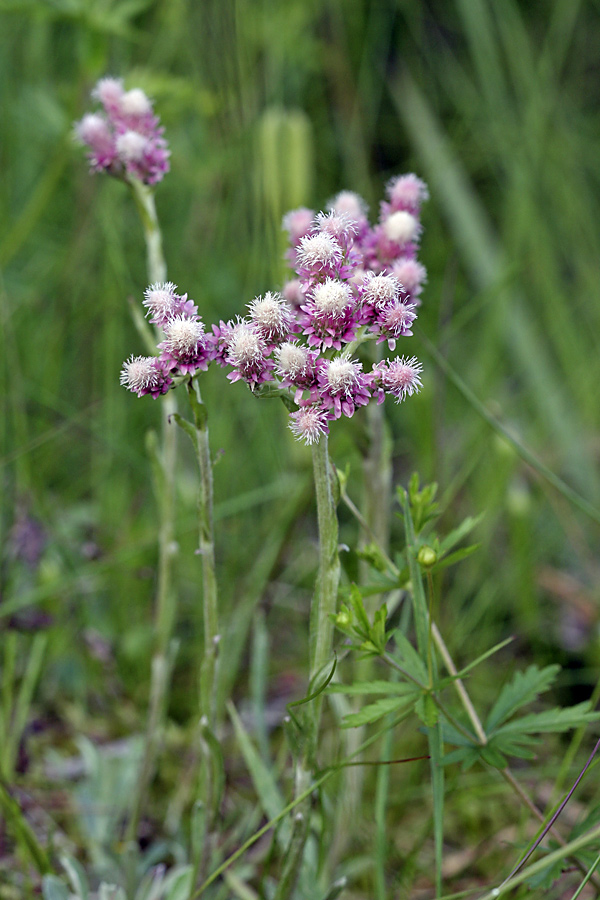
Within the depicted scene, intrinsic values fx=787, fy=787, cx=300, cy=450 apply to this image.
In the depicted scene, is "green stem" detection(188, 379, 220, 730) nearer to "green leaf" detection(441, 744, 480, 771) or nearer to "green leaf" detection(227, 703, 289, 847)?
"green leaf" detection(227, 703, 289, 847)

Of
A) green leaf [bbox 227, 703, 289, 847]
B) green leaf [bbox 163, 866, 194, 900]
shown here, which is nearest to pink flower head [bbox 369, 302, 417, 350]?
green leaf [bbox 227, 703, 289, 847]

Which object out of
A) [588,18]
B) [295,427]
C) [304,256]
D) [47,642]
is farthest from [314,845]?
[588,18]

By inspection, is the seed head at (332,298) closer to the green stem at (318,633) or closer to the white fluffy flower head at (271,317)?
the white fluffy flower head at (271,317)

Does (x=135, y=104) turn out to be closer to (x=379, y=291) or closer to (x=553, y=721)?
(x=379, y=291)

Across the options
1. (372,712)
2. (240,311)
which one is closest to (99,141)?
(372,712)

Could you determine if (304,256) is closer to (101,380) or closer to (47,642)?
(47,642)

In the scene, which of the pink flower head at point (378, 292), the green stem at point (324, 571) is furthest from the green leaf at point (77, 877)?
the pink flower head at point (378, 292)

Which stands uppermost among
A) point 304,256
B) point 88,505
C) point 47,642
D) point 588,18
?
point 588,18
